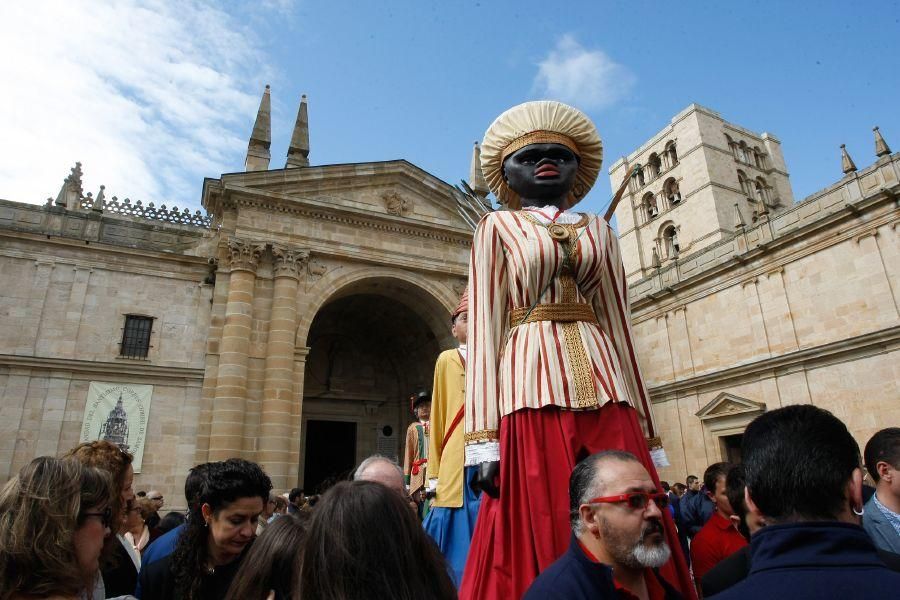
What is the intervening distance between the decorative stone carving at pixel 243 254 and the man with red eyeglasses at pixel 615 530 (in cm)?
1601

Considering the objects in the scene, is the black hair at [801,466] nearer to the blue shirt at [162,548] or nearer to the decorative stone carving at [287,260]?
the blue shirt at [162,548]

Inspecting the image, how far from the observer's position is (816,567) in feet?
4.65

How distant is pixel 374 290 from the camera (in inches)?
784

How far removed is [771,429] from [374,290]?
18.5 meters

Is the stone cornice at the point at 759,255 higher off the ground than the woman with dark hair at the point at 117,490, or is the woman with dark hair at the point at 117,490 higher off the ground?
the stone cornice at the point at 759,255

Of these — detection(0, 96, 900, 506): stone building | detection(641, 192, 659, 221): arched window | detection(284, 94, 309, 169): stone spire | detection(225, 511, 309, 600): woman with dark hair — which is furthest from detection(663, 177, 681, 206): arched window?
detection(225, 511, 309, 600): woman with dark hair

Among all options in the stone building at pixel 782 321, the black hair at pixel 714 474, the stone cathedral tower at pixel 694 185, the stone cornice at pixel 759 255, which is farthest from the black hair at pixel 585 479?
the stone cathedral tower at pixel 694 185

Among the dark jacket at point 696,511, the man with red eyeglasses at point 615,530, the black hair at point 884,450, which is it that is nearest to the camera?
the man with red eyeglasses at point 615,530

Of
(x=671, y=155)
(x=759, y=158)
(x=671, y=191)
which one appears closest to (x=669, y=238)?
(x=671, y=191)

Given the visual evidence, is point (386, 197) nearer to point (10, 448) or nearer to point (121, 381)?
point (121, 381)

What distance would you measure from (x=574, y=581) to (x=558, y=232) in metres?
1.76

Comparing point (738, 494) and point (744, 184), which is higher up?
point (744, 184)

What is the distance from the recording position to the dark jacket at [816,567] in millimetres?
1339

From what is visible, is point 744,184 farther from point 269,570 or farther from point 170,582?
point 269,570
